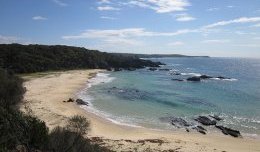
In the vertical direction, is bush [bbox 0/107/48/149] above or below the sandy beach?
above

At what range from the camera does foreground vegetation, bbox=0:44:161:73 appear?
88213mm

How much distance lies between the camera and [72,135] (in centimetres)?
1670

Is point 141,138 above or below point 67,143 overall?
below

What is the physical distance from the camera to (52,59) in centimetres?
10506

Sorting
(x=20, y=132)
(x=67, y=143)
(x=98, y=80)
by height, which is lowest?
(x=98, y=80)

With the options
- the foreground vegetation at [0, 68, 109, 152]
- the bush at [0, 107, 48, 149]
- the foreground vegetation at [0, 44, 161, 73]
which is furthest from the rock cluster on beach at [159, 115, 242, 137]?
the foreground vegetation at [0, 44, 161, 73]

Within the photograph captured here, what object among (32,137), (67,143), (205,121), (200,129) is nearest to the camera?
(32,137)

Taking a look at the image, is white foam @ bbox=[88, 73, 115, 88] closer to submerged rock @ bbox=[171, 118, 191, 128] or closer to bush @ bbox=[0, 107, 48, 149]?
submerged rock @ bbox=[171, 118, 191, 128]

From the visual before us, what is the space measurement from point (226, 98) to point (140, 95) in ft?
46.1

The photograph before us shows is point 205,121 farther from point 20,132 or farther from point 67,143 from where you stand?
point 20,132

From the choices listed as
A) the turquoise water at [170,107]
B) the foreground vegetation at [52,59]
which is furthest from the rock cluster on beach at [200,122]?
the foreground vegetation at [52,59]

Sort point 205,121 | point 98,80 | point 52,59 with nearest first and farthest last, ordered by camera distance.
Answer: point 205,121 < point 98,80 < point 52,59

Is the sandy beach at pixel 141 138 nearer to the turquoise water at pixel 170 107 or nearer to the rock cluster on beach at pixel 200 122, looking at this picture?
the rock cluster on beach at pixel 200 122

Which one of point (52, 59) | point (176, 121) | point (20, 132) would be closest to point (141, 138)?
point (176, 121)
